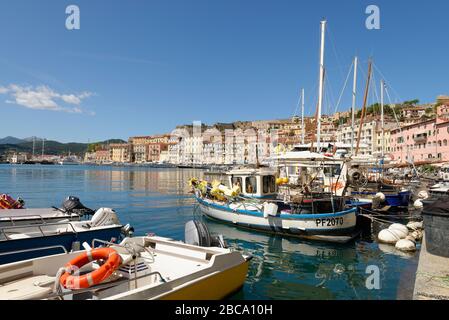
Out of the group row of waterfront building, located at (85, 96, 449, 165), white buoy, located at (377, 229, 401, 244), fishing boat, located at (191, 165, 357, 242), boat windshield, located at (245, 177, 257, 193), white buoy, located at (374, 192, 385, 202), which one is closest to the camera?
white buoy, located at (377, 229, 401, 244)

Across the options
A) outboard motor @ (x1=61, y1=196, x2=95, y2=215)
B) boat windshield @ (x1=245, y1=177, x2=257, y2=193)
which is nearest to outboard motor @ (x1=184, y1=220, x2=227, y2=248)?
outboard motor @ (x1=61, y1=196, x2=95, y2=215)

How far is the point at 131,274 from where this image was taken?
20.0 ft

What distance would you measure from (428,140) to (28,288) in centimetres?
7251

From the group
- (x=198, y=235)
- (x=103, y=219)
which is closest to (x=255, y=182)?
(x=103, y=219)

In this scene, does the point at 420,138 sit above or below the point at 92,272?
above

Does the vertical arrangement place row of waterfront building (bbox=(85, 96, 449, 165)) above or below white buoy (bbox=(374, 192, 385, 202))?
above

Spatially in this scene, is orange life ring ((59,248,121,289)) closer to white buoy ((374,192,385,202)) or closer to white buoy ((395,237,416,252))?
white buoy ((395,237,416,252))

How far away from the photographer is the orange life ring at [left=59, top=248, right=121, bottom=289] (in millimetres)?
5000

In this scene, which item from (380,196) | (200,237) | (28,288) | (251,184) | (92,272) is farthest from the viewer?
(380,196)

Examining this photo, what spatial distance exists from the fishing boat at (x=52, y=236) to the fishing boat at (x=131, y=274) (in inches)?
35.7

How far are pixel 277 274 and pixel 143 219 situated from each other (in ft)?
39.0

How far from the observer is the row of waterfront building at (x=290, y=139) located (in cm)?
6219

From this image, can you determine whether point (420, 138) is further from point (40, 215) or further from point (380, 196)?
point (40, 215)

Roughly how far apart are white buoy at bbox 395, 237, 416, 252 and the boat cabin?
7.14m
